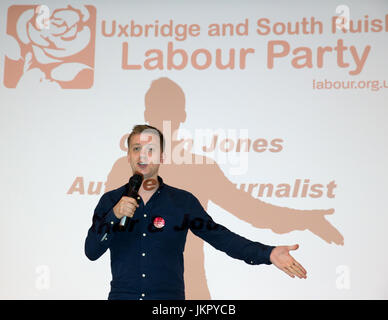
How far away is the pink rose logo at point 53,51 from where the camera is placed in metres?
3.24

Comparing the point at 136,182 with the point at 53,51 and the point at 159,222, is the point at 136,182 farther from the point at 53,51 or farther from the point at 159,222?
the point at 53,51

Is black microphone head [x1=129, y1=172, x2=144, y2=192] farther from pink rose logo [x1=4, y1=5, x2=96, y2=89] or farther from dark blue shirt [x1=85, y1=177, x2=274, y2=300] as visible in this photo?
pink rose logo [x1=4, y1=5, x2=96, y2=89]

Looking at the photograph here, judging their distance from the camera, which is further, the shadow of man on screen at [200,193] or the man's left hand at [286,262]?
the shadow of man on screen at [200,193]

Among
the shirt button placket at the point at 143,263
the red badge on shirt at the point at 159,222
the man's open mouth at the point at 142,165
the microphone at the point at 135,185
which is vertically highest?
the man's open mouth at the point at 142,165

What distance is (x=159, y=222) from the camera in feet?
7.34

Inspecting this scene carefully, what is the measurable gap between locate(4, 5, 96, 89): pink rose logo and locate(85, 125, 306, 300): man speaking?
1.05 meters

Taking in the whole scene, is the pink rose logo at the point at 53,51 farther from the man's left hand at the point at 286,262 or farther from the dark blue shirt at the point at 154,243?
the man's left hand at the point at 286,262

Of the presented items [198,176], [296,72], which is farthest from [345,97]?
[198,176]

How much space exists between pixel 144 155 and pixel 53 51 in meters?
1.32

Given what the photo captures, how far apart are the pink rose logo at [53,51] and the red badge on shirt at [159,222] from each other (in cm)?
137

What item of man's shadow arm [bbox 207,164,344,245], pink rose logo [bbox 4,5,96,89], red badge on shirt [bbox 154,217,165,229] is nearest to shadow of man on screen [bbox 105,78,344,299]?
man's shadow arm [bbox 207,164,344,245]

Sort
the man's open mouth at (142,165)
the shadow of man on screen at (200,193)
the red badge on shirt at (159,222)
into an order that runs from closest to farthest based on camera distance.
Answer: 1. the red badge on shirt at (159,222)
2. the man's open mouth at (142,165)
3. the shadow of man on screen at (200,193)

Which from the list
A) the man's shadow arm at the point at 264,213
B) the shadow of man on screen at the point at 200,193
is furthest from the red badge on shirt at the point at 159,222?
the man's shadow arm at the point at 264,213
